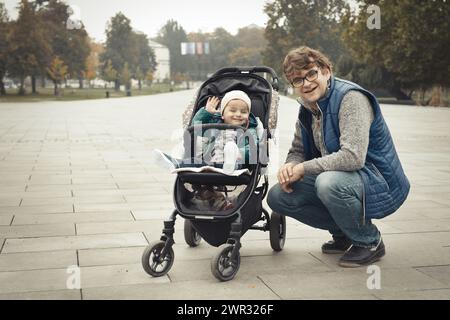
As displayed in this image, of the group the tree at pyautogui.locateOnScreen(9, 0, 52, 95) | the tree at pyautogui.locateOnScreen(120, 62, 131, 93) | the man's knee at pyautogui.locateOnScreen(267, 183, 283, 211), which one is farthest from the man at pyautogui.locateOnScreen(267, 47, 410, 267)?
the tree at pyautogui.locateOnScreen(120, 62, 131, 93)

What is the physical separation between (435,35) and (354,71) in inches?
425

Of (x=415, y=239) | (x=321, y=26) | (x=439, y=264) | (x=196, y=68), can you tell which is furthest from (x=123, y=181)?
(x=196, y=68)

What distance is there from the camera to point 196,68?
148 meters

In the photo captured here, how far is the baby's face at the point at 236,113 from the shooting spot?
4.54 metres

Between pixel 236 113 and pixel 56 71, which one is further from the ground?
pixel 56 71

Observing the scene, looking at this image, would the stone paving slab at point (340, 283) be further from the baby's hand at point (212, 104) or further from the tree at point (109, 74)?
the tree at point (109, 74)

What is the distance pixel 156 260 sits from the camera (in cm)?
428

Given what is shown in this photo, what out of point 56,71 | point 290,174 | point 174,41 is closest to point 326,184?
point 290,174

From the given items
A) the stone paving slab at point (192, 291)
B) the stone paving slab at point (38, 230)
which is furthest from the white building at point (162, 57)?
the stone paving slab at point (192, 291)

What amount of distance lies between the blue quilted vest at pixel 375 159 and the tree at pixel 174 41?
14406 centimetres

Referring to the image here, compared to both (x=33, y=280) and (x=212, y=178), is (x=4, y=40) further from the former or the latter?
(x=212, y=178)

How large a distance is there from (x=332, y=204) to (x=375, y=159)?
0.44m

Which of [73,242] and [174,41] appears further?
[174,41]

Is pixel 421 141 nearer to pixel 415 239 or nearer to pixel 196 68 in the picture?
pixel 415 239
